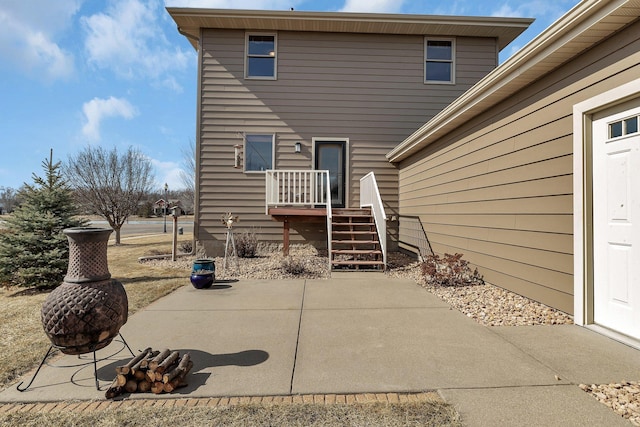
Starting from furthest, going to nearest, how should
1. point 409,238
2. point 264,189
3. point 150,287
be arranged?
point 264,189 < point 409,238 < point 150,287

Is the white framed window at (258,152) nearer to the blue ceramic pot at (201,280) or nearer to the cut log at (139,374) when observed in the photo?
the blue ceramic pot at (201,280)

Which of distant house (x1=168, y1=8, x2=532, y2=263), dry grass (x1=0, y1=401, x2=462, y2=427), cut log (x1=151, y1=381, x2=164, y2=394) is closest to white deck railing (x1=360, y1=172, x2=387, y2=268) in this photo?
distant house (x1=168, y1=8, x2=532, y2=263)

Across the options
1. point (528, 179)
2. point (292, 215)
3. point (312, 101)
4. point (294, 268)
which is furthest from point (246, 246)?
point (528, 179)

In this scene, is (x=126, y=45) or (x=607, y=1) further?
(x=126, y=45)

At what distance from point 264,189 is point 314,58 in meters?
3.84

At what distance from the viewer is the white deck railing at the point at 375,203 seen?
644 cm

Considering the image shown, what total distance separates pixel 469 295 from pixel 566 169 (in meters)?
2.00

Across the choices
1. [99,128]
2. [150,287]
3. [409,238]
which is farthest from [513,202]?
[99,128]

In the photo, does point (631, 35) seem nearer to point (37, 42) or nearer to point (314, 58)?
point (314, 58)

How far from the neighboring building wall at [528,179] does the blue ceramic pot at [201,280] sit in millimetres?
4272

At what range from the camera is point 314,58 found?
890 cm

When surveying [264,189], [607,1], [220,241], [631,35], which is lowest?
[220,241]

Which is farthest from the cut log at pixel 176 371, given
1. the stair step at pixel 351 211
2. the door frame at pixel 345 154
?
the door frame at pixel 345 154

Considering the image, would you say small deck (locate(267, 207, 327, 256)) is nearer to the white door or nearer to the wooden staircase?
the wooden staircase
